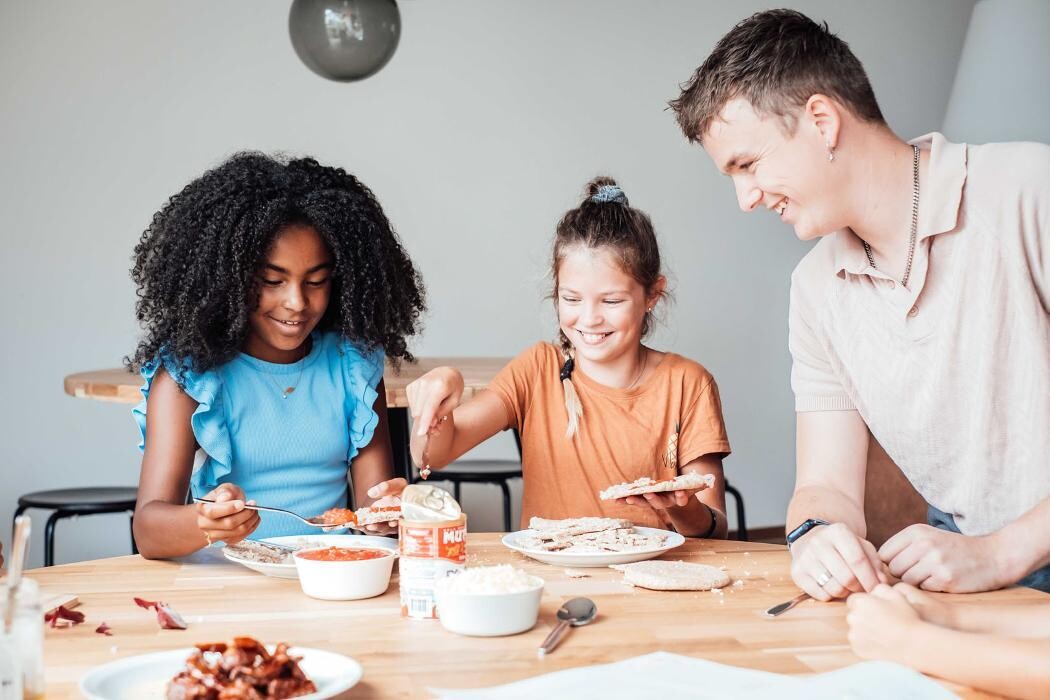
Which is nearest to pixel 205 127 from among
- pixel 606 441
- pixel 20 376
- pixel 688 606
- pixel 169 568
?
pixel 20 376

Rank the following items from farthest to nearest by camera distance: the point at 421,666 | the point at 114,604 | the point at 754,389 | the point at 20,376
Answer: the point at 754,389
the point at 20,376
the point at 114,604
the point at 421,666

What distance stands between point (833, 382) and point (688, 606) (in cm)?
63

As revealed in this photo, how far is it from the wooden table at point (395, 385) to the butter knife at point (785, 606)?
4.01 feet

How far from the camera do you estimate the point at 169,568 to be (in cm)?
149

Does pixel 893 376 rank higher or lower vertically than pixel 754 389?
higher

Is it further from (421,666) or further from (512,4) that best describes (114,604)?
(512,4)

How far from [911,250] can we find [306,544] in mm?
1011

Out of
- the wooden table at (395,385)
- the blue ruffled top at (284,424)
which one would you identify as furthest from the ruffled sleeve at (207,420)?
the wooden table at (395,385)

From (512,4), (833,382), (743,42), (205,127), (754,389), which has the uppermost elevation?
(512,4)

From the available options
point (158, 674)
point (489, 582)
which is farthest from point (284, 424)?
point (158, 674)

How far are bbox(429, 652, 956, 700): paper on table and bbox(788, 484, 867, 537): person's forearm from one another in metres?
0.60

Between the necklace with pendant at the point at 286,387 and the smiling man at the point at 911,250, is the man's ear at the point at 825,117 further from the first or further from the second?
the necklace with pendant at the point at 286,387

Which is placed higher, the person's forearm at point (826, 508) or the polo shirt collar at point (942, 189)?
the polo shirt collar at point (942, 189)

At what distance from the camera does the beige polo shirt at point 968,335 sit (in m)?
1.59
